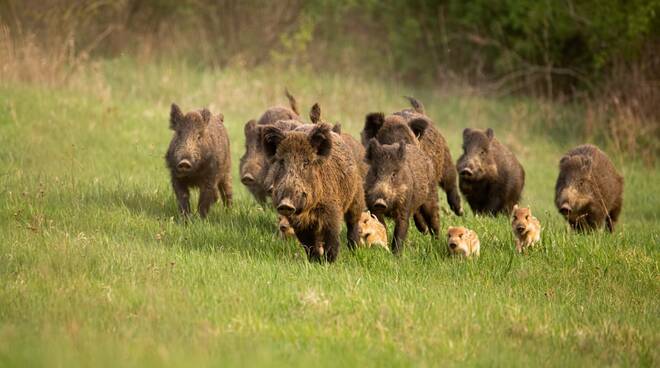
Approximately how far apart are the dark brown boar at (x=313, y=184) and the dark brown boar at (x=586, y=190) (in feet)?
13.1

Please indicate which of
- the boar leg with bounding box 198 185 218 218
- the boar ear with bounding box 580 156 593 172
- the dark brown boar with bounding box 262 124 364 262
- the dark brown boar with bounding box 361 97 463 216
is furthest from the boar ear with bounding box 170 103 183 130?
the boar ear with bounding box 580 156 593 172

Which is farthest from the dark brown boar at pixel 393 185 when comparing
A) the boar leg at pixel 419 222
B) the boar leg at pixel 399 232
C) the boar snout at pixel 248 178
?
the boar snout at pixel 248 178

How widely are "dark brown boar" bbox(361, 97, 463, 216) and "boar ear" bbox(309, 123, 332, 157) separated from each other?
7.06 ft

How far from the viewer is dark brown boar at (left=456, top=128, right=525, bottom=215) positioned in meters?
13.2

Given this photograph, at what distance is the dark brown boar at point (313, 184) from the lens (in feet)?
27.7

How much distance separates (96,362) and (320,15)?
25272 mm

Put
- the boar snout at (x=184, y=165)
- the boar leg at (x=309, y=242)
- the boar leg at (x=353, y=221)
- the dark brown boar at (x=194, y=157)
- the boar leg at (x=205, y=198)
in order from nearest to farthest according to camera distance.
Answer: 1. the boar leg at (x=309, y=242)
2. the boar leg at (x=353, y=221)
3. the boar snout at (x=184, y=165)
4. the dark brown boar at (x=194, y=157)
5. the boar leg at (x=205, y=198)

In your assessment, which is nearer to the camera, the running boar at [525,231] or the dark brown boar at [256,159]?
the running boar at [525,231]

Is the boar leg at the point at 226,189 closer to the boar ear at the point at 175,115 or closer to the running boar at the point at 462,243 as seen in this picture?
the boar ear at the point at 175,115

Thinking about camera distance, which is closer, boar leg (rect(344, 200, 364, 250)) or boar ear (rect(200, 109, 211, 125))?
boar leg (rect(344, 200, 364, 250))

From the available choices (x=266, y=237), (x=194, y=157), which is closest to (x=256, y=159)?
(x=194, y=157)

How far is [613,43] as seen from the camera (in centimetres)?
2352

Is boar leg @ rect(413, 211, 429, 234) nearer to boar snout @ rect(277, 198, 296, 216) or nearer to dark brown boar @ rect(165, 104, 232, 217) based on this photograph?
dark brown boar @ rect(165, 104, 232, 217)

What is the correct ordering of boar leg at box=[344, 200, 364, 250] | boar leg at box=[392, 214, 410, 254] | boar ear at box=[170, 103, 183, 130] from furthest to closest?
boar ear at box=[170, 103, 183, 130], boar leg at box=[392, 214, 410, 254], boar leg at box=[344, 200, 364, 250]
